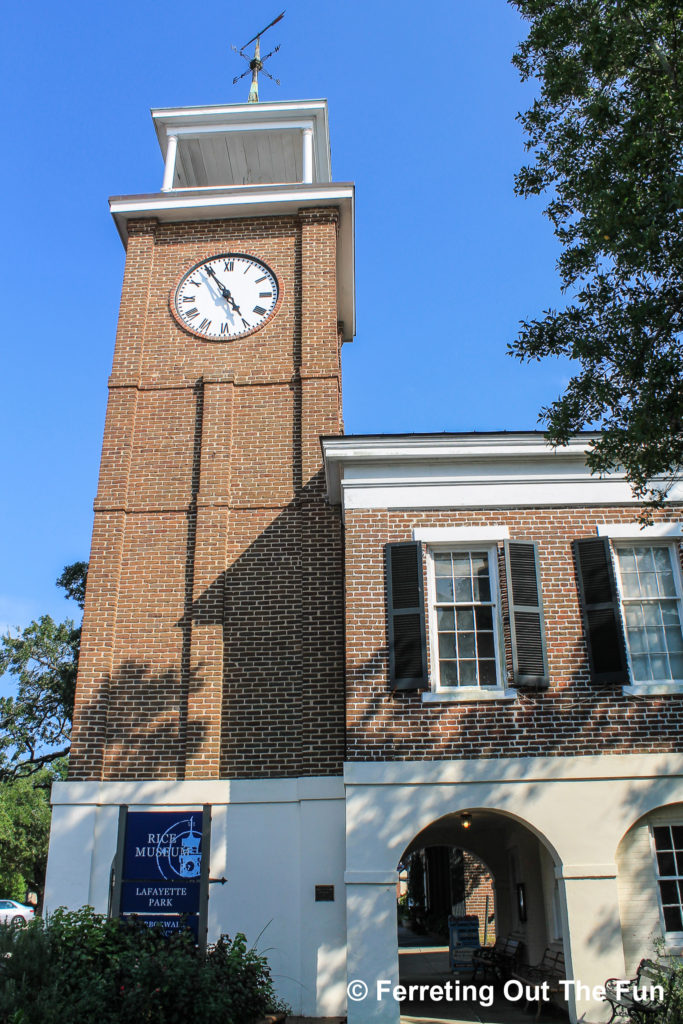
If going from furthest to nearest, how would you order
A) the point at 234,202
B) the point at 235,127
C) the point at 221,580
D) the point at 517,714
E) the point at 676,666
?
the point at 235,127 < the point at 234,202 < the point at 221,580 < the point at 676,666 < the point at 517,714

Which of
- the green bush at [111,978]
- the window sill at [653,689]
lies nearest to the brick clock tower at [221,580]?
the green bush at [111,978]

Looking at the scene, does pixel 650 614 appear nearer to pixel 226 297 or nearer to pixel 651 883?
pixel 651 883

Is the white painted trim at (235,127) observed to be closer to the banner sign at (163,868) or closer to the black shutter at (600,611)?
the black shutter at (600,611)

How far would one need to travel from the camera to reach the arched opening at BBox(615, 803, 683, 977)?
10477 mm

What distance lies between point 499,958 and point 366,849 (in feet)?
17.3

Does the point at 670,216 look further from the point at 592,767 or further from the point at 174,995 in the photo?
the point at 174,995

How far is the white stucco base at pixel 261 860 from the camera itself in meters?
11.3

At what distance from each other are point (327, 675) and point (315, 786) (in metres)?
1.58

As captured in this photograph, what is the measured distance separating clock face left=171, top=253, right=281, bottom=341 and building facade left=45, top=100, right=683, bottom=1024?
9 cm

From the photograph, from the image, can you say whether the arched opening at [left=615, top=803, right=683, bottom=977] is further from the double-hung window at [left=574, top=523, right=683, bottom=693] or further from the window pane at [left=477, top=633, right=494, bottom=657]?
the window pane at [left=477, top=633, right=494, bottom=657]

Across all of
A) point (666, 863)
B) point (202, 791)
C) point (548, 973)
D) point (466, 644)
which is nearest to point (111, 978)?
point (202, 791)

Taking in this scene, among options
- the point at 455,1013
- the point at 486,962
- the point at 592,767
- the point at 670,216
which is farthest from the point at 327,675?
the point at 670,216

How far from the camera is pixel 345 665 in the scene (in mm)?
11727

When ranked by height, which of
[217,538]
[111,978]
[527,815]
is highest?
[217,538]
